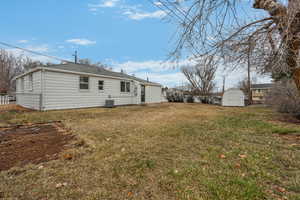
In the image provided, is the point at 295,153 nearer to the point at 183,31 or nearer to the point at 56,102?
the point at 183,31

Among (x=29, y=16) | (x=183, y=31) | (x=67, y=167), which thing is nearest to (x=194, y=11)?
(x=183, y=31)

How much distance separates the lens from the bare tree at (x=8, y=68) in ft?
61.0

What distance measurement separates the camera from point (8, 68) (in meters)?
19.7

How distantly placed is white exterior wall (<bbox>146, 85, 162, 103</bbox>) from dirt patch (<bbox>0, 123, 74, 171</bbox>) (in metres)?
12.9

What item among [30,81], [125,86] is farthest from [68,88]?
[125,86]

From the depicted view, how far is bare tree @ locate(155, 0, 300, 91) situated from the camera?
2932 mm

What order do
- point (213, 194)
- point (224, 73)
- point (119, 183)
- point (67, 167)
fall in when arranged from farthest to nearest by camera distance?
point (224, 73) → point (67, 167) → point (119, 183) → point (213, 194)

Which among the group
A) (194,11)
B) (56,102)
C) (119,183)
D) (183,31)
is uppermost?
(194,11)

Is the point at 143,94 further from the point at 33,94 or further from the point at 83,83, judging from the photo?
the point at 33,94

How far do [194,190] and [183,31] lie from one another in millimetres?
3309

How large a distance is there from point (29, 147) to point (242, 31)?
5.94 metres

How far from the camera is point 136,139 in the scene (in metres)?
3.32

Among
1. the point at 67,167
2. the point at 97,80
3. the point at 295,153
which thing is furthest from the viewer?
the point at 97,80

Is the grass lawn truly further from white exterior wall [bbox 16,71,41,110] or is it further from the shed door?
the shed door
